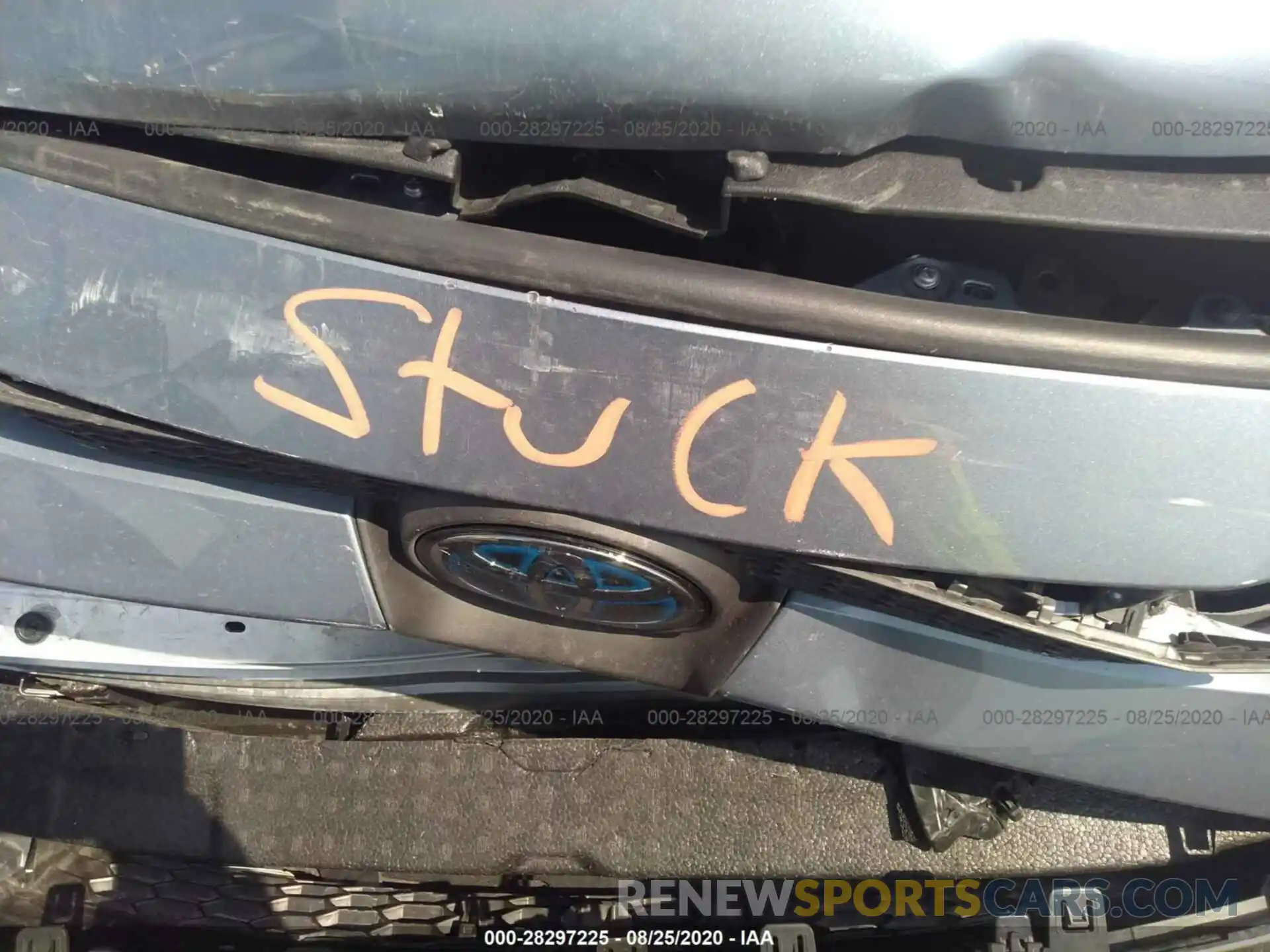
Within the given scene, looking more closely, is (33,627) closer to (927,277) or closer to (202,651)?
(202,651)

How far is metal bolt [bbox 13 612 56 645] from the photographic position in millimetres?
1449

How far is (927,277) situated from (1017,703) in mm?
575

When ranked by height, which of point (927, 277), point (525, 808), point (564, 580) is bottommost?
point (525, 808)

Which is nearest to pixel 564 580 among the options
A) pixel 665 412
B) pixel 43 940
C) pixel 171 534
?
pixel 665 412

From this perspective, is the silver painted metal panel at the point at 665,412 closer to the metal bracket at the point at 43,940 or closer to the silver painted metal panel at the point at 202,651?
the silver painted metal panel at the point at 202,651

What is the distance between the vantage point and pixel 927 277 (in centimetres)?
95

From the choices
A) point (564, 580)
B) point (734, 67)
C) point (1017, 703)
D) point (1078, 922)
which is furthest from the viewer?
point (1078, 922)

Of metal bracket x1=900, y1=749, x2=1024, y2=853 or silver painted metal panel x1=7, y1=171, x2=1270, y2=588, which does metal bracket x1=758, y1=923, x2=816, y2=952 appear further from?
silver painted metal panel x1=7, y1=171, x2=1270, y2=588

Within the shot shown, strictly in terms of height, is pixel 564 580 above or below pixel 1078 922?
above

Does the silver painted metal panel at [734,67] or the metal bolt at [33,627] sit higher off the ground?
the silver painted metal panel at [734,67]

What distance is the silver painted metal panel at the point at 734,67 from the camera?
32.3 inches

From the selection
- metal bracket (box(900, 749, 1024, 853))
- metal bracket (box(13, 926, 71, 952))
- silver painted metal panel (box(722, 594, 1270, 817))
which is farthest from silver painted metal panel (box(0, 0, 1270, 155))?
metal bracket (box(13, 926, 71, 952))

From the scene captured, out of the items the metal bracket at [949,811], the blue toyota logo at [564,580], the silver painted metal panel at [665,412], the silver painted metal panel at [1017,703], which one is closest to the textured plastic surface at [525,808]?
the metal bracket at [949,811]

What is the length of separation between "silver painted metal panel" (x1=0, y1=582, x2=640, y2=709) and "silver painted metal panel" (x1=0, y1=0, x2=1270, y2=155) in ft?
2.77
